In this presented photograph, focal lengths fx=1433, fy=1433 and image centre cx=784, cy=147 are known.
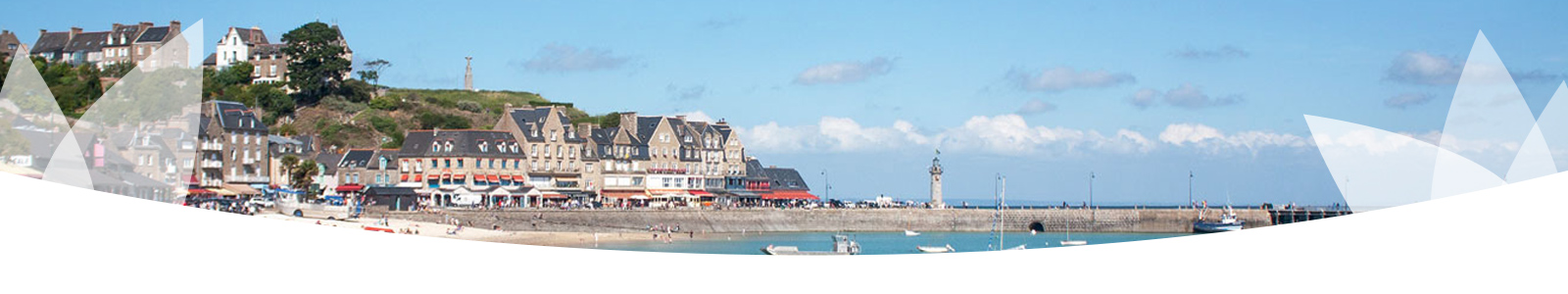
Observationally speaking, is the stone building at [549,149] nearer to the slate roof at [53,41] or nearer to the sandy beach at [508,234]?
the sandy beach at [508,234]

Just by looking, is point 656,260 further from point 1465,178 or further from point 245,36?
point 245,36

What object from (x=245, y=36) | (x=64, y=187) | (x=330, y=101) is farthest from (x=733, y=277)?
(x=245, y=36)

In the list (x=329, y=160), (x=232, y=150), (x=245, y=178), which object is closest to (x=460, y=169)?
(x=329, y=160)

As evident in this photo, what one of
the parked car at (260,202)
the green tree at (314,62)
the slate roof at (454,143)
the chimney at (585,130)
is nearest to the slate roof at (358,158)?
the slate roof at (454,143)

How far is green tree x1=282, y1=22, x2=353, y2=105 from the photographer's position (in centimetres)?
4772

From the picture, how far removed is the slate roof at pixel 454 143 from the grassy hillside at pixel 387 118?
503 centimetres

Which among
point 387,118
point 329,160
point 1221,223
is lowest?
point 1221,223

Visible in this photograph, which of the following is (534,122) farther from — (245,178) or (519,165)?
(245,178)

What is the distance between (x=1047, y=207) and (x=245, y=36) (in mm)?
29290

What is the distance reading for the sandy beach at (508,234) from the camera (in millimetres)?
28438

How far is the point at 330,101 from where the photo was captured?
47.7m

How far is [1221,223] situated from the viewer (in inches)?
1668

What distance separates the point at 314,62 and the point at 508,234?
20.0 m

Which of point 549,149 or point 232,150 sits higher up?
point 549,149
